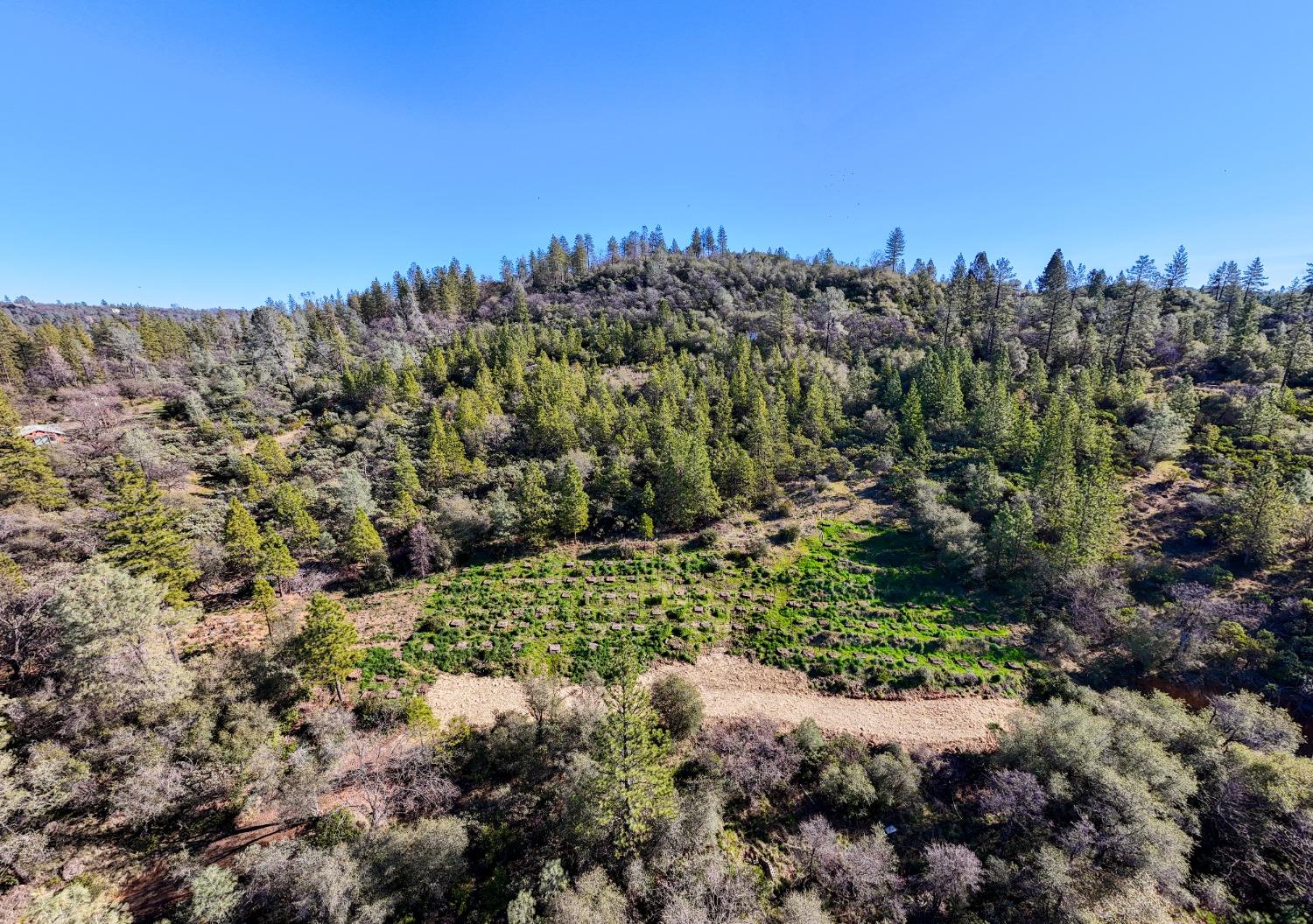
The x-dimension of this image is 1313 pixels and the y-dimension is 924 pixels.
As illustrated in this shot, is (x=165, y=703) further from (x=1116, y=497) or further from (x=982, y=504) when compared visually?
(x=1116, y=497)

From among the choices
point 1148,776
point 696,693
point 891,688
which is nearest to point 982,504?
point 891,688

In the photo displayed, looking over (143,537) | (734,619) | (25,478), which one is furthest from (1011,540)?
(25,478)

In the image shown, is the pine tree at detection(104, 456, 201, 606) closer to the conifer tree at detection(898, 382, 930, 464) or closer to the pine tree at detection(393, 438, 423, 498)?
the pine tree at detection(393, 438, 423, 498)

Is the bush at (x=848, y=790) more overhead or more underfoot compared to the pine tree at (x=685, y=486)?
more underfoot

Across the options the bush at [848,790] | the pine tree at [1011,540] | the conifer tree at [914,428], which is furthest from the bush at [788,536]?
the bush at [848,790]

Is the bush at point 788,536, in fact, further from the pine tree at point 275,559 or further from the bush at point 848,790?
the pine tree at point 275,559

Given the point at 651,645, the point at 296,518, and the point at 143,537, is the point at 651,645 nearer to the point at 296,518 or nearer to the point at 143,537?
the point at 296,518

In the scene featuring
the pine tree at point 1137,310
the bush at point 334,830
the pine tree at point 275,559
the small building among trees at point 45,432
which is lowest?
the bush at point 334,830
